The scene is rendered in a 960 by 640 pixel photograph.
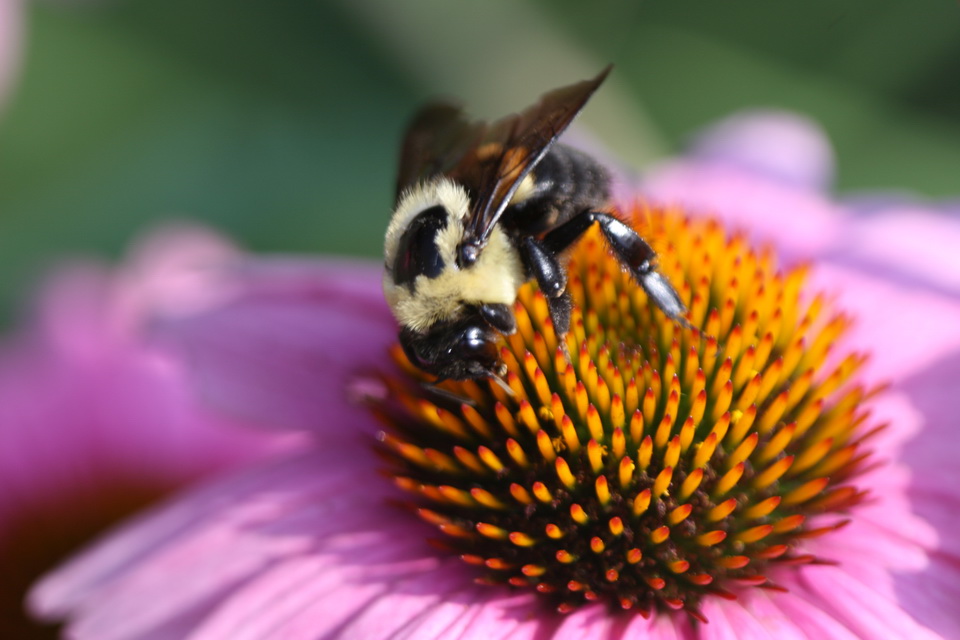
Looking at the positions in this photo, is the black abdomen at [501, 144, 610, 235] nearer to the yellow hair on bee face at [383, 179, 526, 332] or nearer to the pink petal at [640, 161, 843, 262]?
the yellow hair on bee face at [383, 179, 526, 332]

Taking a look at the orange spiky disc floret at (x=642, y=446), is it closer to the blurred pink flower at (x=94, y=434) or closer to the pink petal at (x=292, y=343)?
the pink petal at (x=292, y=343)

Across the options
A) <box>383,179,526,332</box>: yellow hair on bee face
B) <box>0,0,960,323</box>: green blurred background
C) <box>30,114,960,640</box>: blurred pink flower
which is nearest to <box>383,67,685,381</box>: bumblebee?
<box>383,179,526,332</box>: yellow hair on bee face

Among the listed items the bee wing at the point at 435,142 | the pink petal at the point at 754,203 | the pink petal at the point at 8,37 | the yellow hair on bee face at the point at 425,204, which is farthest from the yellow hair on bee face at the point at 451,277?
the pink petal at the point at 8,37

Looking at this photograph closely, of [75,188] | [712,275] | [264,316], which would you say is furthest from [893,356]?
[75,188]

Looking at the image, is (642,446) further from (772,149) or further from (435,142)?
(772,149)

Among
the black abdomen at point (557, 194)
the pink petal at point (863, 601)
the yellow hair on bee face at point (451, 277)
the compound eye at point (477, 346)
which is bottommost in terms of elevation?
the pink petal at point (863, 601)

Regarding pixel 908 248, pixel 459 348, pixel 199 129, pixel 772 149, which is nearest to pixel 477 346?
pixel 459 348

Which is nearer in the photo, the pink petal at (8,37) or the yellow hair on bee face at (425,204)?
the yellow hair on bee face at (425,204)
